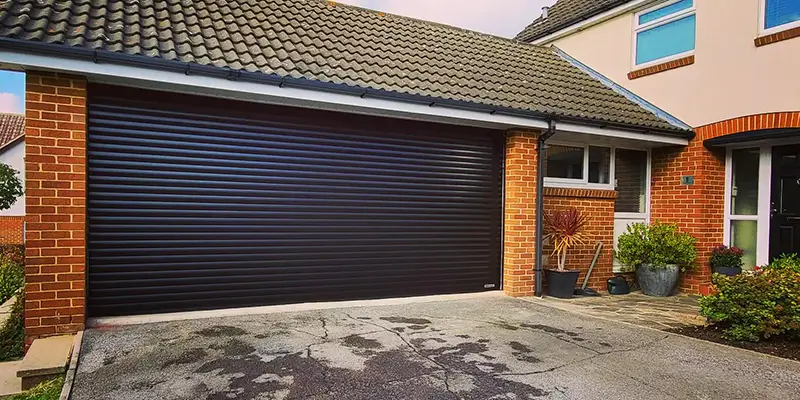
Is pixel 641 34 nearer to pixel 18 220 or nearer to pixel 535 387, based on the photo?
pixel 535 387

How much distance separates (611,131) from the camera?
7.38 meters

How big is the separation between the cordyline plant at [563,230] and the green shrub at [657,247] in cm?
117

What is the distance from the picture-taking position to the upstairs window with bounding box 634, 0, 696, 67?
8.27m

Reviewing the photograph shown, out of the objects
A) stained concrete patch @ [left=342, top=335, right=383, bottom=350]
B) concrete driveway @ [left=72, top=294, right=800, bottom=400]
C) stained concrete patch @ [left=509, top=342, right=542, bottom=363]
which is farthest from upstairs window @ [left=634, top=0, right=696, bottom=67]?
stained concrete patch @ [left=342, top=335, right=383, bottom=350]

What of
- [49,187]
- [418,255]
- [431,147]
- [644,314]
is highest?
[431,147]

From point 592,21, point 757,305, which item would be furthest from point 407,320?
point 592,21

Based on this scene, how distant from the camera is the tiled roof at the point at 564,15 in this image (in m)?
9.66

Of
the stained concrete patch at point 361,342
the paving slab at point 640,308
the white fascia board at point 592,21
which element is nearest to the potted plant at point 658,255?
the paving slab at point 640,308

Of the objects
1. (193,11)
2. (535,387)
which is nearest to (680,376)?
(535,387)

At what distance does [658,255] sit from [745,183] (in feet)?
7.08

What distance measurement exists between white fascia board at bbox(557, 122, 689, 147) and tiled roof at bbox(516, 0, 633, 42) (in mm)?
2849

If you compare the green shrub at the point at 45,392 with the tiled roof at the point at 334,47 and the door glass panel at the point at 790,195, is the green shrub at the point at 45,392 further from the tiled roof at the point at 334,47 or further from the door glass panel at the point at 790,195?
the door glass panel at the point at 790,195

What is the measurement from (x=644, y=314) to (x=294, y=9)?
22.7 ft

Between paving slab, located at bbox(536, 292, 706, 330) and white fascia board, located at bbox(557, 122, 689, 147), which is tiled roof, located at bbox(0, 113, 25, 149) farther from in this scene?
paving slab, located at bbox(536, 292, 706, 330)
